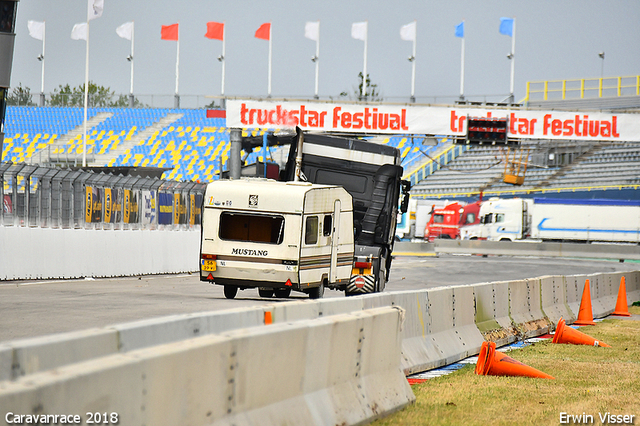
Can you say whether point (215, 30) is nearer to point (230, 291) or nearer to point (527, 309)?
point (230, 291)

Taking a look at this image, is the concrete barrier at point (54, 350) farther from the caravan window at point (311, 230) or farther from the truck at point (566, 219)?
the truck at point (566, 219)

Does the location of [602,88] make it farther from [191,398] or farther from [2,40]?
[191,398]

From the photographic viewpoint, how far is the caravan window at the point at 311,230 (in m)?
17.6

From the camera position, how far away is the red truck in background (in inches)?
2328

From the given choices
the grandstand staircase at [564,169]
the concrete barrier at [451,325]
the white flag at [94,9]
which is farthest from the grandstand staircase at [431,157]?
the concrete barrier at [451,325]

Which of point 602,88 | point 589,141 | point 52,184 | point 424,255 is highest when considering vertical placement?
point 602,88

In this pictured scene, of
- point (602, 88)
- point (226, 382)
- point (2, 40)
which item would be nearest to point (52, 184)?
point (2, 40)

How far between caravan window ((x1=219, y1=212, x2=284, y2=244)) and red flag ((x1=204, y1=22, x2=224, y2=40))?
43.4 m

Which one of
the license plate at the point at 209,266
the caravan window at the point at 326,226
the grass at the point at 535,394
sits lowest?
the grass at the point at 535,394

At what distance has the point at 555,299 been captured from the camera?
56.0 feet

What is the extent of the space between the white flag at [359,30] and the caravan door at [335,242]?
41.4m

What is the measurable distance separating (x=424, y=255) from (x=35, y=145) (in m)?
34.1

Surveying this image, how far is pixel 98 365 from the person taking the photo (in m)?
4.05

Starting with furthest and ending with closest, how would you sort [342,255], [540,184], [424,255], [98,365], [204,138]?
[204,138] → [540,184] → [424,255] → [342,255] → [98,365]
